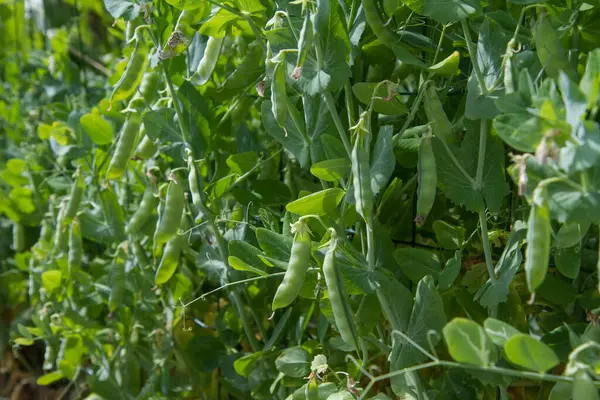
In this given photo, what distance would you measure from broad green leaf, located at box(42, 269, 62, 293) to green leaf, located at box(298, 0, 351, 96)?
33.6 inches

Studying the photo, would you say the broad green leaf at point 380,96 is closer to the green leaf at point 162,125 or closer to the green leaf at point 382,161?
the green leaf at point 382,161

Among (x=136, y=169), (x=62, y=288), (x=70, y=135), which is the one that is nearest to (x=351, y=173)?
(x=136, y=169)

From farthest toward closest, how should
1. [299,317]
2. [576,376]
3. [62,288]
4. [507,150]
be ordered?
[62,288]
[299,317]
[507,150]
[576,376]

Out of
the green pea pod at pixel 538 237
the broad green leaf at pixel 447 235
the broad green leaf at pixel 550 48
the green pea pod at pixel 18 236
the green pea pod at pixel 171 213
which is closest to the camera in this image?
the green pea pod at pixel 538 237

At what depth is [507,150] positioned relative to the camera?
3.32 feet

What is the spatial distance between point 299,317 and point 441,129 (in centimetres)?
43

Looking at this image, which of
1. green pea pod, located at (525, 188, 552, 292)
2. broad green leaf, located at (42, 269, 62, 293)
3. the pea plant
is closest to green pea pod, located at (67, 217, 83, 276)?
the pea plant

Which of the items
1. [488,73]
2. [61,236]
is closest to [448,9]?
[488,73]

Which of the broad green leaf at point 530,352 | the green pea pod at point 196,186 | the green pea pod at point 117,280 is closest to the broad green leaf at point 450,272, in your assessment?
the broad green leaf at point 530,352

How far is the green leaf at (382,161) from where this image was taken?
819 millimetres

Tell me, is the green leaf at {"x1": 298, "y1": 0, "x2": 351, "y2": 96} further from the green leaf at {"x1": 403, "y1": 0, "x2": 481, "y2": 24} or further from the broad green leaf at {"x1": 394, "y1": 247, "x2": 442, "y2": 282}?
the broad green leaf at {"x1": 394, "y1": 247, "x2": 442, "y2": 282}

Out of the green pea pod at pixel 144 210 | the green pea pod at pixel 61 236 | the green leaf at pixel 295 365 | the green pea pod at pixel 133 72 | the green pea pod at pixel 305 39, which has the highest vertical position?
the green pea pod at pixel 305 39

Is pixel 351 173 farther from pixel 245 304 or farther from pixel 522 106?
pixel 245 304

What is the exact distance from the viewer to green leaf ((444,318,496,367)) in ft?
2.19
